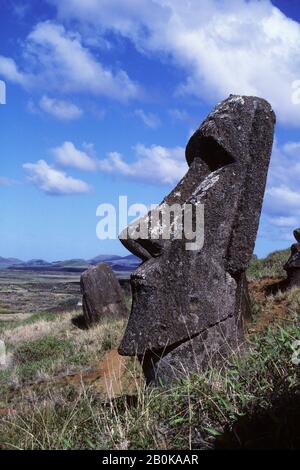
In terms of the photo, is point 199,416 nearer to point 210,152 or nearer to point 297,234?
point 210,152

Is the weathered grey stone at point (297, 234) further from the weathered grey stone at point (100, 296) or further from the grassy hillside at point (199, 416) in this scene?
the grassy hillside at point (199, 416)

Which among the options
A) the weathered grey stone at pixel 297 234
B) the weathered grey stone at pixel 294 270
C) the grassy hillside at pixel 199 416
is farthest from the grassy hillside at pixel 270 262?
the grassy hillside at pixel 199 416

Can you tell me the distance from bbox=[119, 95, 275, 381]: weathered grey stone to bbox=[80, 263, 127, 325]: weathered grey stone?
12.5 m

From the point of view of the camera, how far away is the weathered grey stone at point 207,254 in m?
7.14

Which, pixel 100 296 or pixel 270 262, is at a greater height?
pixel 270 262

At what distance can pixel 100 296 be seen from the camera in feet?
66.6

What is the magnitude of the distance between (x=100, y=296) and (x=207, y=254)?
13274 millimetres

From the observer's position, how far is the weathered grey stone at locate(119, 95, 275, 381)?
281 inches

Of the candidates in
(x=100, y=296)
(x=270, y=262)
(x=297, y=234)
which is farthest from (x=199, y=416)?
(x=270, y=262)

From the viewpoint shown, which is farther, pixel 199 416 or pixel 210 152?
pixel 210 152

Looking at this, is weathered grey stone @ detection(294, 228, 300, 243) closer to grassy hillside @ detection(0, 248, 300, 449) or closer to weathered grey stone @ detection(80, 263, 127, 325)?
weathered grey stone @ detection(80, 263, 127, 325)

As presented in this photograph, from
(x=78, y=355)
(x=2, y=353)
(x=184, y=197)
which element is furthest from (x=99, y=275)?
(x=184, y=197)

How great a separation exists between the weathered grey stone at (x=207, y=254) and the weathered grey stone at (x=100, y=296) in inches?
493
